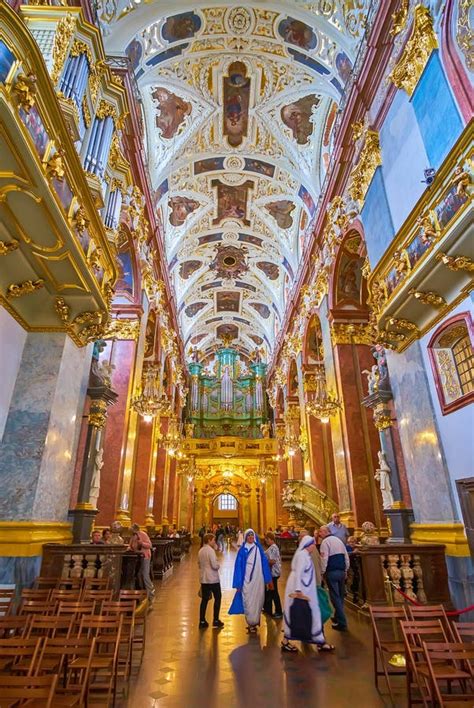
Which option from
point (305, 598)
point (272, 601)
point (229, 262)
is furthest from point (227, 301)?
point (305, 598)

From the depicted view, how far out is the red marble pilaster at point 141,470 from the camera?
44.4ft

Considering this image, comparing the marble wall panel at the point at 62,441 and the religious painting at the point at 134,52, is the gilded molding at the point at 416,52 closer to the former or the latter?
the religious painting at the point at 134,52

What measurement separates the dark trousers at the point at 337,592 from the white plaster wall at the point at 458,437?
203 centimetres

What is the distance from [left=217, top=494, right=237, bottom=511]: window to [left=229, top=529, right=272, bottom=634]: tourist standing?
27.1 meters

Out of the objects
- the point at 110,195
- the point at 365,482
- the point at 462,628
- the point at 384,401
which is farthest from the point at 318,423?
the point at 462,628

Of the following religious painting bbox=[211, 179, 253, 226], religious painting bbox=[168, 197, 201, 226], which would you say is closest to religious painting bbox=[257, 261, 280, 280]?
religious painting bbox=[211, 179, 253, 226]

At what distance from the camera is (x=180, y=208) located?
1795cm

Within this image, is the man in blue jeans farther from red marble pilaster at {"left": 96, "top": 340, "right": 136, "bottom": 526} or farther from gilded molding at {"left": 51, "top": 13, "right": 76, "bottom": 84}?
gilded molding at {"left": 51, "top": 13, "right": 76, "bottom": 84}

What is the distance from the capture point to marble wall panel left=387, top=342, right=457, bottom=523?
6.39 metres

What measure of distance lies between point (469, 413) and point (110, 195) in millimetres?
8227

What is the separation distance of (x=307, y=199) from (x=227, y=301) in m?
12.5

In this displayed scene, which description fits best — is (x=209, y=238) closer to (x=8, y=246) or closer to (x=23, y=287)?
(x=23, y=287)

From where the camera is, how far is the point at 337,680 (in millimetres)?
3809

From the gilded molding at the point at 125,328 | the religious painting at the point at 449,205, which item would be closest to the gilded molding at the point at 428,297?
the religious painting at the point at 449,205
